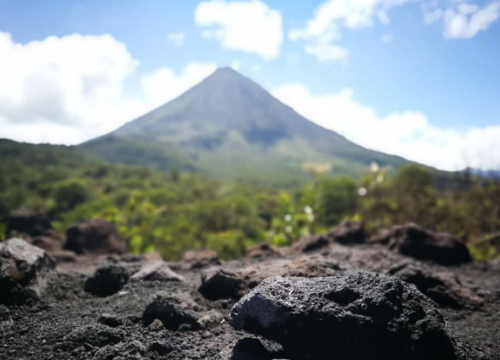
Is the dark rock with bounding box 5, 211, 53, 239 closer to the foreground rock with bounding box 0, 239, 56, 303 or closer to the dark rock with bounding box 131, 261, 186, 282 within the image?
the foreground rock with bounding box 0, 239, 56, 303

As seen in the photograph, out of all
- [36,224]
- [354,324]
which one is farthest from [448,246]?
[36,224]

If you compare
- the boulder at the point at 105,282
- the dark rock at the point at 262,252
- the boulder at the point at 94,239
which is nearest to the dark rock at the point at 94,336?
the boulder at the point at 105,282

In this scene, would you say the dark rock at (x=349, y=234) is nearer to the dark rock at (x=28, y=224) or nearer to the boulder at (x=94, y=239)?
the boulder at (x=94, y=239)

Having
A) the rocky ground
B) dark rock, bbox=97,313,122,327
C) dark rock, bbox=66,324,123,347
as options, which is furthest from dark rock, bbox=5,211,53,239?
dark rock, bbox=66,324,123,347

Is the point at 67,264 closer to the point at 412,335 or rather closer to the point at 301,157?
the point at 412,335

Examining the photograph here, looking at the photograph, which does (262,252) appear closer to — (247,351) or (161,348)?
(161,348)

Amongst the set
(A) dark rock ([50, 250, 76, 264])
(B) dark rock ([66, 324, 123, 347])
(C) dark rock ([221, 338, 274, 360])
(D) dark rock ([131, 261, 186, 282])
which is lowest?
(A) dark rock ([50, 250, 76, 264])

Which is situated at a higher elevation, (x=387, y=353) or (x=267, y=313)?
(x=267, y=313)
